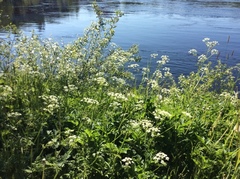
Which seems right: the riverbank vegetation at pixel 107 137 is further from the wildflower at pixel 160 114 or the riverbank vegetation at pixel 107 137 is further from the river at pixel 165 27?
the river at pixel 165 27

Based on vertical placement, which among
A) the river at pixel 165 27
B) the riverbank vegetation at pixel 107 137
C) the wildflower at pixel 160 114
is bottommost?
the river at pixel 165 27

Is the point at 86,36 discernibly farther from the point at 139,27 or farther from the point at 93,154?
the point at 139,27

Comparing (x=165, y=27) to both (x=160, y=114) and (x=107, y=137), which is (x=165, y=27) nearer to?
(x=160, y=114)

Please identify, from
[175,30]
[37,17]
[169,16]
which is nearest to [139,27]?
[175,30]

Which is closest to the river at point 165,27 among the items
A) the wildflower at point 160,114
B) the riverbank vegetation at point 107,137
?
the riverbank vegetation at point 107,137

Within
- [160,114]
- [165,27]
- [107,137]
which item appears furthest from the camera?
[165,27]

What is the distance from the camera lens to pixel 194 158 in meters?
2.94

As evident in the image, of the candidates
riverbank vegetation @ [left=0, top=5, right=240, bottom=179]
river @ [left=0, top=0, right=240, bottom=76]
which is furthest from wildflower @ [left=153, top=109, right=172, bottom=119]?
river @ [left=0, top=0, right=240, bottom=76]

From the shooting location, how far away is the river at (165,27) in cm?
1530

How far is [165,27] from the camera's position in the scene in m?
21.8

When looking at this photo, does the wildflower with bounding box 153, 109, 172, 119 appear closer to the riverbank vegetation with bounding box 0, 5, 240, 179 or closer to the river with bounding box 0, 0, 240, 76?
the riverbank vegetation with bounding box 0, 5, 240, 179

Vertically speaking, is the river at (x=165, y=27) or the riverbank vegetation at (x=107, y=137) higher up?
the riverbank vegetation at (x=107, y=137)

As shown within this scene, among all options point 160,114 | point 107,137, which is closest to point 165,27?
point 160,114

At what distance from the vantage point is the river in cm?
1530
